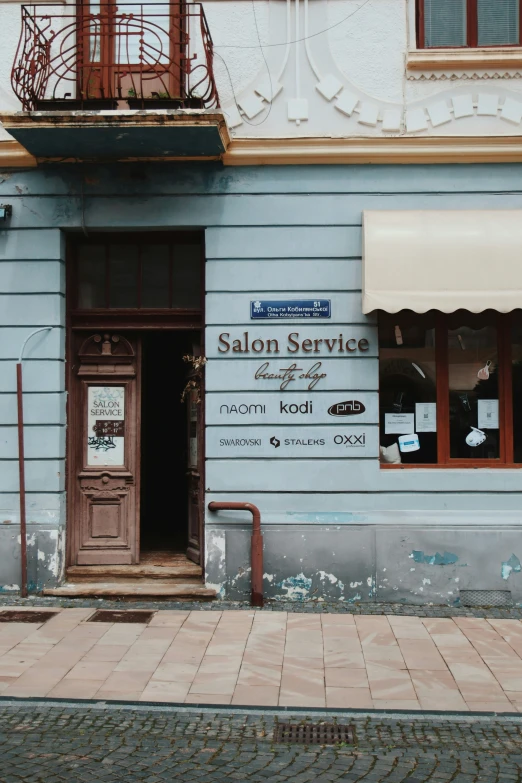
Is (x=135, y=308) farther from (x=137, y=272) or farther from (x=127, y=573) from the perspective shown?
(x=127, y=573)

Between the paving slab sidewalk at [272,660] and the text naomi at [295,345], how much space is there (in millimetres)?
2799

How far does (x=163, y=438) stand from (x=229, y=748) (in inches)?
320

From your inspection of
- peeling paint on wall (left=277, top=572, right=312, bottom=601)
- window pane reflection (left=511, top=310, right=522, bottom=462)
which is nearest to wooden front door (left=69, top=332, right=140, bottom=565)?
peeling paint on wall (left=277, top=572, right=312, bottom=601)

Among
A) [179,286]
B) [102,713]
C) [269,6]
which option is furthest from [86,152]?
[102,713]

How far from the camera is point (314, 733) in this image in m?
5.03

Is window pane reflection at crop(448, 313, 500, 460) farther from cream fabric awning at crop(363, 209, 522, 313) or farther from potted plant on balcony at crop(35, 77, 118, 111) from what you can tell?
potted plant on balcony at crop(35, 77, 118, 111)

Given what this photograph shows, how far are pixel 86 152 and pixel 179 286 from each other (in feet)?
5.88

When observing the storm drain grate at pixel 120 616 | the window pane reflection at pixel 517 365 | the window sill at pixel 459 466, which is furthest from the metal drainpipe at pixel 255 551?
the window pane reflection at pixel 517 365

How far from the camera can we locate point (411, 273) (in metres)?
7.92

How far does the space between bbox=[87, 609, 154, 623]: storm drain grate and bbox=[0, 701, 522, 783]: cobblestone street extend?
2006mm

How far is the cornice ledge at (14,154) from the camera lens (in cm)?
840

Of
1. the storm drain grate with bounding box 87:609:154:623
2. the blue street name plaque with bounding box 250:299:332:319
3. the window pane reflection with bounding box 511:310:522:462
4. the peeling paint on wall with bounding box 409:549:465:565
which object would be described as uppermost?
the blue street name plaque with bounding box 250:299:332:319

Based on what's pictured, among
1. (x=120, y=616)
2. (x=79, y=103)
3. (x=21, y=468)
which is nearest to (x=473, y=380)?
(x=120, y=616)

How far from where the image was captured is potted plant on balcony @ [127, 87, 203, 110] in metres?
8.04
